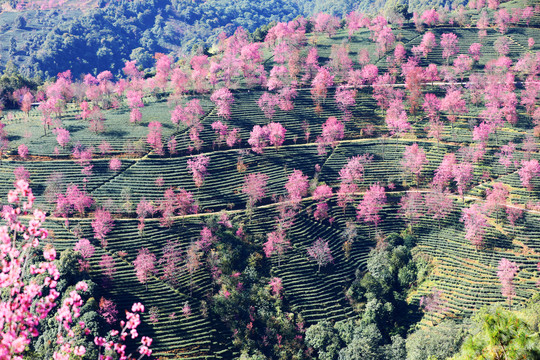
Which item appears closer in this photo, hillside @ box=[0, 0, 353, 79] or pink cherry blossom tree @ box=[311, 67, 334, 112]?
pink cherry blossom tree @ box=[311, 67, 334, 112]

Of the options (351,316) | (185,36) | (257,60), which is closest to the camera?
(351,316)

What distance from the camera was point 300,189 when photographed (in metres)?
64.6

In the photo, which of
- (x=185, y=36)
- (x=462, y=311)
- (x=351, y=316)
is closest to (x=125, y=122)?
(x=351, y=316)

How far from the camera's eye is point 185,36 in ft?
625

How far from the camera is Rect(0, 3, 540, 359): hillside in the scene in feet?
170

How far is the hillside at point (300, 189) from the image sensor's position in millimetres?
51844

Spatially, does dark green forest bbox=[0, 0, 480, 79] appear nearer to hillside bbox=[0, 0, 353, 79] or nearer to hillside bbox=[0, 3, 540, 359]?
hillside bbox=[0, 0, 353, 79]

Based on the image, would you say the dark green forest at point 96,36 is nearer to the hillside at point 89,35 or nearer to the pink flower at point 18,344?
the hillside at point 89,35

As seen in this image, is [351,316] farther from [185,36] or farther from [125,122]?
[185,36]

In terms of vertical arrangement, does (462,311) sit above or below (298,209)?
below

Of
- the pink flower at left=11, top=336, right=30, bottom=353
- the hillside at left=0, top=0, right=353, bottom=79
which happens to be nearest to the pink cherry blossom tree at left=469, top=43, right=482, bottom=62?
the hillside at left=0, top=0, right=353, bottom=79

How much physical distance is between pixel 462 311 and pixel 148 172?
43540 mm

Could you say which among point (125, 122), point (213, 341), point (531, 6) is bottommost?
point (213, 341)

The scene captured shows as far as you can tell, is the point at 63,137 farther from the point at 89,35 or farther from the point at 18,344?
the point at 89,35
